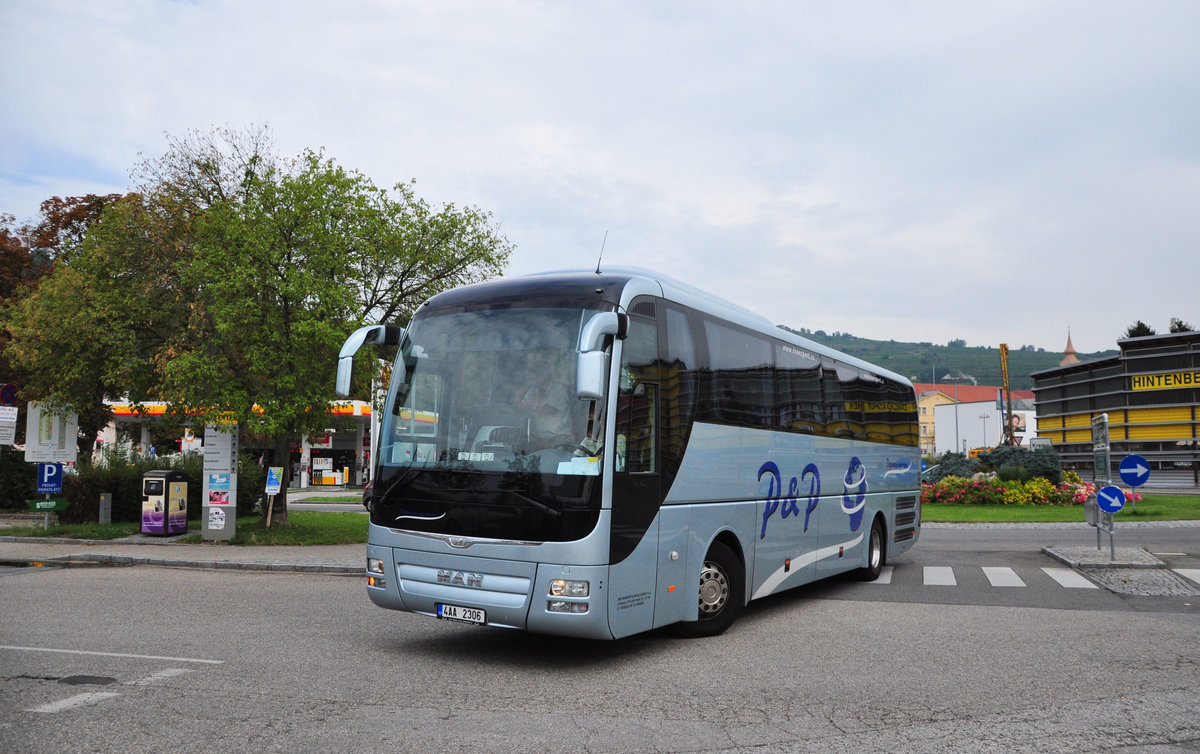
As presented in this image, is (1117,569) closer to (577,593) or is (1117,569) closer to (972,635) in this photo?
(972,635)

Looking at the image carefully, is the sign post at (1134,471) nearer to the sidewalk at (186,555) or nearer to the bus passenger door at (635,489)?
the bus passenger door at (635,489)

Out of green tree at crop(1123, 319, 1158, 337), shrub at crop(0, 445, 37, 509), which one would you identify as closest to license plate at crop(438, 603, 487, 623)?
shrub at crop(0, 445, 37, 509)

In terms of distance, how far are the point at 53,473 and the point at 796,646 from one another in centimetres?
1880

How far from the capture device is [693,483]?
8289 millimetres

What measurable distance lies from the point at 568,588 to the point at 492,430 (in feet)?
4.57

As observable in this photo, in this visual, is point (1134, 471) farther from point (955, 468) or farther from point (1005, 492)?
point (955, 468)

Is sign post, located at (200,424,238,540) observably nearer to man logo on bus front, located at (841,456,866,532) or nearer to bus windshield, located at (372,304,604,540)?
bus windshield, located at (372,304,604,540)

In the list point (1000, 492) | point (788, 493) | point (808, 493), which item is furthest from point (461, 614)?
point (1000, 492)

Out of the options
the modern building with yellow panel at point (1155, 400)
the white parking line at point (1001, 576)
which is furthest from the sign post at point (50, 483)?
the modern building with yellow panel at point (1155, 400)

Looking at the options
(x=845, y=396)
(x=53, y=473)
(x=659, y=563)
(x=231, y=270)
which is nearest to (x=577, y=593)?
(x=659, y=563)

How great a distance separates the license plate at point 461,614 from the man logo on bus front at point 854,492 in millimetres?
6377

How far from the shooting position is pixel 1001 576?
13.6 metres

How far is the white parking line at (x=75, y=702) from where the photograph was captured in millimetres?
5750

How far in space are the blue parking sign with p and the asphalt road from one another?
10.7 metres
